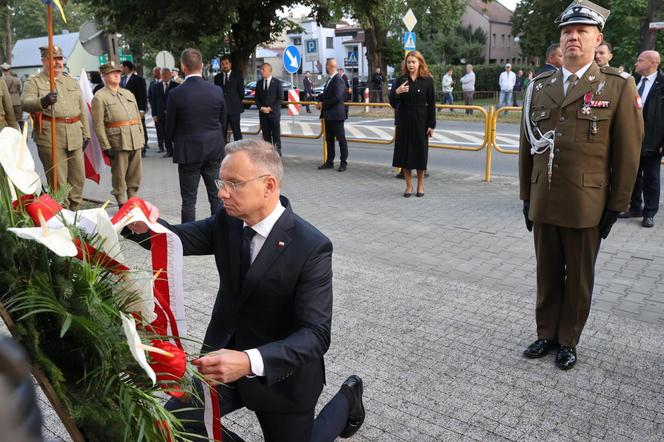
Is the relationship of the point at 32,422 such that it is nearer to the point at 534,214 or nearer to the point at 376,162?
the point at 534,214

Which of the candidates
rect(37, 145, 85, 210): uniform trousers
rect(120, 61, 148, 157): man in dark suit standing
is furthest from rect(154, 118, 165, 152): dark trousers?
rect(37, 145, 85, 210): uniform trousers

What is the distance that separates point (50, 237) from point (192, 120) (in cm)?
562

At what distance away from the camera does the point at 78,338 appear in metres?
1.72

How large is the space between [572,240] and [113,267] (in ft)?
9.80

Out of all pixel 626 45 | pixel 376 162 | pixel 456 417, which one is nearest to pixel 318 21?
pixel 376 162

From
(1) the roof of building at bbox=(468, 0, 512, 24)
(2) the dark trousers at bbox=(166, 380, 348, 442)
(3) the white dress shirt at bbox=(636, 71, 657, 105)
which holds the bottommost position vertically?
(2) the dark trousers at bbox=(166, 380, 348, 442)

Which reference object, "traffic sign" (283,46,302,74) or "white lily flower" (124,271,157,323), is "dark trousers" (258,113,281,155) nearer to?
"traffic sign" (283,46,302,74)

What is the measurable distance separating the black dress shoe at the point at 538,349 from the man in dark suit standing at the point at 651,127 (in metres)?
3.56

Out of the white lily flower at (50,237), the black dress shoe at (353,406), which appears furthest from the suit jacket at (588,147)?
the white lily flower at (50,237)

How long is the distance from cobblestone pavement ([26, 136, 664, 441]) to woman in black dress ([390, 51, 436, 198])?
1.01 metres

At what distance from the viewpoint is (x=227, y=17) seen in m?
13.4

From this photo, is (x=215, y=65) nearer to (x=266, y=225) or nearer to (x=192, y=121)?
(x=192, y=121)

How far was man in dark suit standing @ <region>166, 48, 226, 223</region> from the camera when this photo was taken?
279 inches

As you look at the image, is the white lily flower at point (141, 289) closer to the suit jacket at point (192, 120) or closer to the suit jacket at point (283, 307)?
the suit jacket at point (283, 307)
